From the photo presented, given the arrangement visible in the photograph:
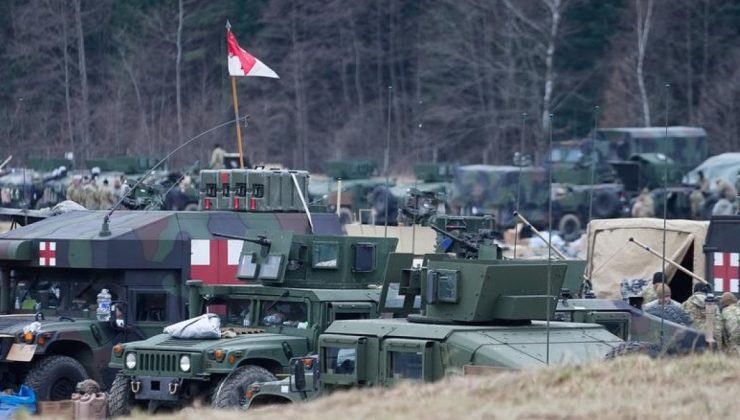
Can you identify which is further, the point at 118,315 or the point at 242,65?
the point at 242,65

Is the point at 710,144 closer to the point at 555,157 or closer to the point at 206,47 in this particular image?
the point at 555,157

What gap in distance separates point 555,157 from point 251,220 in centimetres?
2461

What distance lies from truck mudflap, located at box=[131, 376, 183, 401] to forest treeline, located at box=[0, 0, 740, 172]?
3095 cm

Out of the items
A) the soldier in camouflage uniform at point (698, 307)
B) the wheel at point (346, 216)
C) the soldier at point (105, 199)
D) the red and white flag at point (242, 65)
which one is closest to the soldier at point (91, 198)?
the soldier at point (105, 199)

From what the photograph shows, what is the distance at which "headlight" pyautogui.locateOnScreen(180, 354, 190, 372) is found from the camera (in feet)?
46.7

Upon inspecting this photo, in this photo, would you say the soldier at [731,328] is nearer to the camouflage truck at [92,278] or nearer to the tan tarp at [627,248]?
the camouflage truck at [92,278]

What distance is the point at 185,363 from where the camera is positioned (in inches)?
561

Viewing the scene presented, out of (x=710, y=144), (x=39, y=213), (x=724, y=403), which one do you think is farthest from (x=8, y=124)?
(x=710, y=144)

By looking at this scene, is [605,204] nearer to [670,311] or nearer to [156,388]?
[670,311]

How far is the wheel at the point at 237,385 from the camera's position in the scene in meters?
14.0

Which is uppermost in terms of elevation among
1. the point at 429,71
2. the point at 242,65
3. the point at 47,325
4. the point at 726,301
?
the point at 429,71

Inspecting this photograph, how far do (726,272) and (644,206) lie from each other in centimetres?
1582

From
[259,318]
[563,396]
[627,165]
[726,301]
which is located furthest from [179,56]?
[563,396]

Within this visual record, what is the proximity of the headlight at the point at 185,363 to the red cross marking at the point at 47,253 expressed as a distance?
370cm
